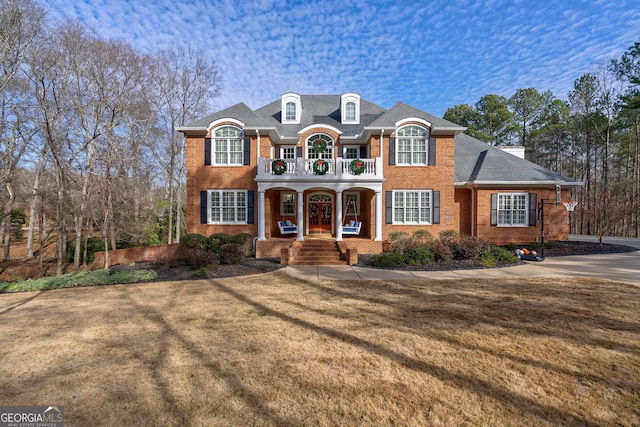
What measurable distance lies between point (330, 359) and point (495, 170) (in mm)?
16494

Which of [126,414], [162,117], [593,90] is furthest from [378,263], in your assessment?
[593,90]

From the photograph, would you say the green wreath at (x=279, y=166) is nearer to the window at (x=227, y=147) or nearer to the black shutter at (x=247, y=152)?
the black shutter at (x=247, y=152)

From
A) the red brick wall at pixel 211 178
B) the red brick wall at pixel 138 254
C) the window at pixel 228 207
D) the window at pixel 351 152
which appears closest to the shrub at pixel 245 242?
the red brick wall at pixel 211 178

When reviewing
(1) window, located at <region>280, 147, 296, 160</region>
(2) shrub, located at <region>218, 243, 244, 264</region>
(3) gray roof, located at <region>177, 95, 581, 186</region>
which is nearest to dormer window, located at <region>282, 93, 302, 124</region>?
(3) gray roof, located at <region>177, 95, 581, 186</region>

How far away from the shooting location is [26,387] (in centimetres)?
316

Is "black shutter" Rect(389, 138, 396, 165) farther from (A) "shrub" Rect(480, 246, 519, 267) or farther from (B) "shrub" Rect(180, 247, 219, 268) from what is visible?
(B) "shrub" Rect(180, 247, 219, 268)

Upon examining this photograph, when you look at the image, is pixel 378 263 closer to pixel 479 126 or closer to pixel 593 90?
pixel 479 126

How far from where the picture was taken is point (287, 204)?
53.7 feet

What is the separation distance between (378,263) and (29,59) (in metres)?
16.8

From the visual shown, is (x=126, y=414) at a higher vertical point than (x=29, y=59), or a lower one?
lower

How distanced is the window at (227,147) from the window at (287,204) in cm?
329

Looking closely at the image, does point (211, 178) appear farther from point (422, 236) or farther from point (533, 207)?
point (533, 207)

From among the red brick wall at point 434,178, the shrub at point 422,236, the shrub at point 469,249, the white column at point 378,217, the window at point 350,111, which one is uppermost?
the window at point 350,111

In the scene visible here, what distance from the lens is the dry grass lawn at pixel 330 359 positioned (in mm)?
2742
